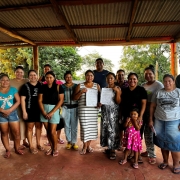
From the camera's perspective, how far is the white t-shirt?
293 centimetres

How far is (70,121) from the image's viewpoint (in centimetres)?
395

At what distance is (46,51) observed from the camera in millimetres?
13836

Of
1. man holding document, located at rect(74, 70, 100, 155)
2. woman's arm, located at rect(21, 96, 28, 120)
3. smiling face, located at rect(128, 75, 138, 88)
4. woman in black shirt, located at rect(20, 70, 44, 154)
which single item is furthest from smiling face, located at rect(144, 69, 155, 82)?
woman's arm, located at rect(21, 96, 28, 120)

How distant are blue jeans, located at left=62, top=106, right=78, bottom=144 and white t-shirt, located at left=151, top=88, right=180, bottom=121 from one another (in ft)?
5.93

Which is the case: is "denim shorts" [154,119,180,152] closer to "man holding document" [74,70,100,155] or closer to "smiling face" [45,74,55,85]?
Result: "man holding document" [74,70,100,155]

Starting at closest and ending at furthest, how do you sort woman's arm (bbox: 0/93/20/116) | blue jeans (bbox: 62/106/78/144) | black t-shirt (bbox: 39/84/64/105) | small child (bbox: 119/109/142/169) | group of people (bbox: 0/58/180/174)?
group of people (bbox: 0/58/180/174)
small child (bbox: 119/109/142/169)
woman's arm (bbox: 0/93/20/116)
black t-shirt (bbox: 39/84/64/105)
blue jeans (bbox: 62/106/78/144)

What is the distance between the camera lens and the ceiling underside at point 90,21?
3.47 metres

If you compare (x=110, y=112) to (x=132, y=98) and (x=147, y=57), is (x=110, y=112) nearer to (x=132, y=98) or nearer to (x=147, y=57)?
(x=132, y=98)

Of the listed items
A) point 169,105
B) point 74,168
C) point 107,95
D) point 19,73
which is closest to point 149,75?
point 169,105

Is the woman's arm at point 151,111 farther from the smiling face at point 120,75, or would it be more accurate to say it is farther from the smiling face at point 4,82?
the smiling face at point 4,82

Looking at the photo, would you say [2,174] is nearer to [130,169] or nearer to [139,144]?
[130,169]

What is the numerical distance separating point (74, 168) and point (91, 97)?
1379 mm

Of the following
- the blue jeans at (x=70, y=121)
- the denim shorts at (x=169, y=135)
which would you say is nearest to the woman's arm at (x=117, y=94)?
the denim shorts at (x=169, y=135)

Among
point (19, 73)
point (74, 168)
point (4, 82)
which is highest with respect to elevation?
point (19, 73)
